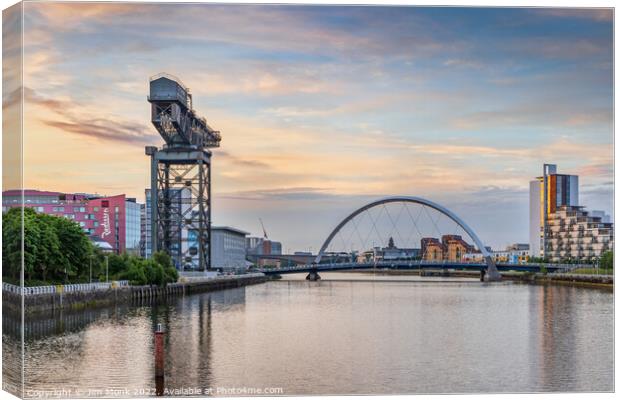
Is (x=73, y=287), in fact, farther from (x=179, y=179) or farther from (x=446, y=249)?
(x=446, y=249)

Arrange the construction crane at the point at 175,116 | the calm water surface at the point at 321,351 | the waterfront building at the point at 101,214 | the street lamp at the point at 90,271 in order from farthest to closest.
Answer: the waterfront building at the point at 101,214, the construction crane at the point at 175,116, the street lamp at the point at 90,271, the calm water surface at the point at 321,351

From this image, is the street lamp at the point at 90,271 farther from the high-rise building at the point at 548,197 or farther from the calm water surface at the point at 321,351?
the high-rise building at the point at 548,197

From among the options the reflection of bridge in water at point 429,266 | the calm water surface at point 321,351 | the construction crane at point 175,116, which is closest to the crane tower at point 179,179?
the construction crane at point 175,116

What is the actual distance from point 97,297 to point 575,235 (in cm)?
7437

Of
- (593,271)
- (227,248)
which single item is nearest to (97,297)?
(593,271)

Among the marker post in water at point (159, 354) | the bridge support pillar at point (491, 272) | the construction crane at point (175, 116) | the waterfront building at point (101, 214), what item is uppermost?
the construction crane at point (175, 116)

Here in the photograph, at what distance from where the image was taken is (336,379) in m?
20.8

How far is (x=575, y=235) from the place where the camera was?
340 feet

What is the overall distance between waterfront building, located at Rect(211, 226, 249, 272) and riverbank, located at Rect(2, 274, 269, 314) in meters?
31.8

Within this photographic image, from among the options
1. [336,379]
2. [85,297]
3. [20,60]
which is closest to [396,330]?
[336,379]

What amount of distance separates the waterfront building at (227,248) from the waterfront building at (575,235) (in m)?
37.0

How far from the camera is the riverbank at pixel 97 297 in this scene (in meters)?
17.7

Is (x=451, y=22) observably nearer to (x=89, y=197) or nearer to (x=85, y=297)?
(x=85, y=297)

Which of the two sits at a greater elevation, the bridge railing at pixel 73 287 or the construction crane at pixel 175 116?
the construction crane at pixel 175 116
